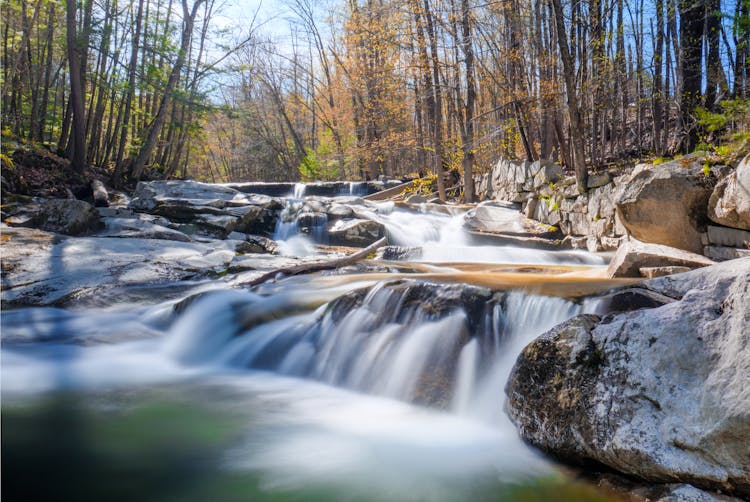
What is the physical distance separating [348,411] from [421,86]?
527 inches

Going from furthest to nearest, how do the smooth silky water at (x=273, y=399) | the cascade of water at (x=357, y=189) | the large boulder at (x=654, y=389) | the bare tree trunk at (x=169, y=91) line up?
the cascade of water at (x=357, y=189) < the bare tree trunk at (x=169, y=91) < the smooth silky water at (x=273, y=399) < the large boulder at (x=654, y=389)

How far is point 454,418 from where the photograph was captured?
3.27 meters

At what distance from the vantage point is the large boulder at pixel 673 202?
5914 mm

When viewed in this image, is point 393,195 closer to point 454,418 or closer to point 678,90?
point 678,90

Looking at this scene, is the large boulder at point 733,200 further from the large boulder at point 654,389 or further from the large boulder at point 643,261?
the large boulder at point 654,389

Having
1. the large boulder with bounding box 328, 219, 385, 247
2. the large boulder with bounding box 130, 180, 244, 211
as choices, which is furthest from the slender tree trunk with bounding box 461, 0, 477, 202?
the large boulder with bounding box 130, 180, 244, 211

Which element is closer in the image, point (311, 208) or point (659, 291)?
point (659, 291)

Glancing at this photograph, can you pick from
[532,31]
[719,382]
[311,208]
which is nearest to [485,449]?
[719,382]

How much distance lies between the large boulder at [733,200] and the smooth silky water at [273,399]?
9.99 ft

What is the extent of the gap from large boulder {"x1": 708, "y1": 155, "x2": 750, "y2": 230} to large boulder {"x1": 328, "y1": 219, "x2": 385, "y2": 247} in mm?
6966

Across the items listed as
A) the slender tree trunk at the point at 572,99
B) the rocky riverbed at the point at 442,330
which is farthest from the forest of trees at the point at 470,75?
the rocky riverbed at the point at 442,330

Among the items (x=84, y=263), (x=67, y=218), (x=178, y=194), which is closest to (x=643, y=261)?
(x=84, y=263)

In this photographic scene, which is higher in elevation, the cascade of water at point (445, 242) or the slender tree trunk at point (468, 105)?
the slender tree trunk at point (468, 105)

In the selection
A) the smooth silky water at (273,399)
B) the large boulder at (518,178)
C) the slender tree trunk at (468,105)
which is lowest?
the smooth silky water at (273,399)
